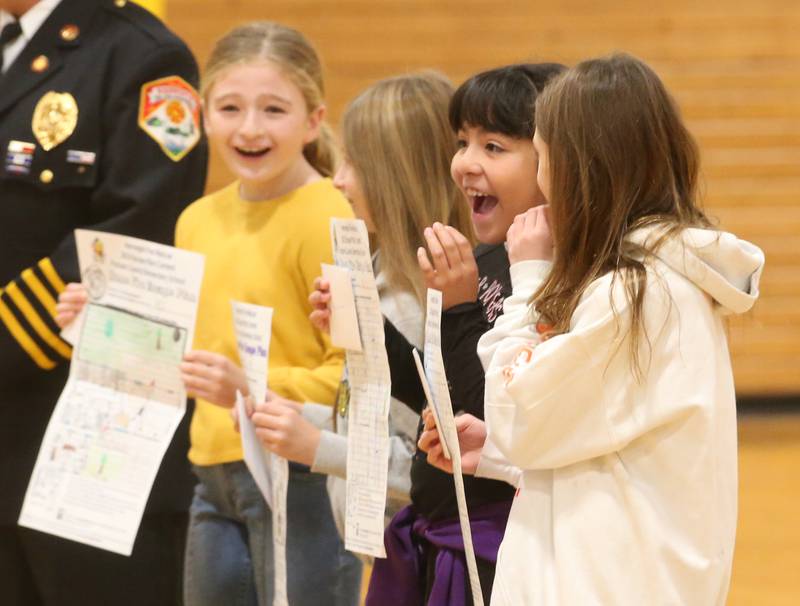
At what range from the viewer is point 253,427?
2.39 m

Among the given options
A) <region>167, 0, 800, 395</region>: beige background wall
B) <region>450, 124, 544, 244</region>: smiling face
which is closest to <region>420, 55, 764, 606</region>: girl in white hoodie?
<region>450, 124, 544, 244</region>: smiling face

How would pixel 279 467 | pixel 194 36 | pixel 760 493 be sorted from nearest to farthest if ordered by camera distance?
pixel 279 467, pixel 760 493, pixel 194 36

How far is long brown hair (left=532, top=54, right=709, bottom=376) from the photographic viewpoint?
171cm

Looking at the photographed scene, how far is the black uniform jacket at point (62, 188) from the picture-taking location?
2688 millimetres

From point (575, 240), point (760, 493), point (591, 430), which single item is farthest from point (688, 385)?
point (760, 493)

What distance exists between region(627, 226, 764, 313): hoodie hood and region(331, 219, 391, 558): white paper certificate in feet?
1.69

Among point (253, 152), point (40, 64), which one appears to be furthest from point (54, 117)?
point (253, 152)

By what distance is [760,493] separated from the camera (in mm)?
5414

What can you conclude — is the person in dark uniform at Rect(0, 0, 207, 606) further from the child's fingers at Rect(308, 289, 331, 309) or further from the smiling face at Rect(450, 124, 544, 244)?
the smiling face at Rect(450, 124, 544, 244)

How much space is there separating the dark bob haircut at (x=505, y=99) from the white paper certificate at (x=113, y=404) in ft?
Answer: 2.37

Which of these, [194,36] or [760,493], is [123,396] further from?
[194,36]

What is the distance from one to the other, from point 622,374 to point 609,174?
0.90ft

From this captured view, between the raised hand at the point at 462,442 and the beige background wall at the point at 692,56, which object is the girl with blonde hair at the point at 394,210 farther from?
the beige background wall at the point at 692,56

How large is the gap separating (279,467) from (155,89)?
0.93 m
